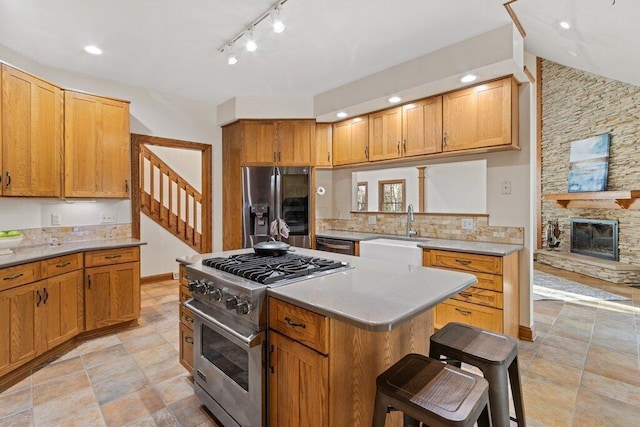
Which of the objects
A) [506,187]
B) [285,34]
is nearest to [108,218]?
[285,34]

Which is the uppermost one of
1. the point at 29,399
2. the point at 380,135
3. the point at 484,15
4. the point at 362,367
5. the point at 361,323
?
the point at 484,15

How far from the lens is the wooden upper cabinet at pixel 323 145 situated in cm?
424

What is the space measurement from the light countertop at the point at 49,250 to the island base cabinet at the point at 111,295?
8.1 inches

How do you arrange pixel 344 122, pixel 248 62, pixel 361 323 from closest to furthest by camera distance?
1. pixel 361 323
2. pixel 248 62
3. pixel 344 122

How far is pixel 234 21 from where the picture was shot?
8.16ft

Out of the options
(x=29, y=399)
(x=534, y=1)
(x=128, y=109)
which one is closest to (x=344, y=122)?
(x=534, y=1)

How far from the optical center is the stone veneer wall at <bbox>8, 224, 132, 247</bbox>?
10.1 ft

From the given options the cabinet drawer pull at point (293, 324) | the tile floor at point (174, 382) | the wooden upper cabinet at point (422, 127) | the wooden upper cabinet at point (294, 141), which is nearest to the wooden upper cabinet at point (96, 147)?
the tile floor at point (174, 382)

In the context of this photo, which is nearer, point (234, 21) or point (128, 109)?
point (234, 21)

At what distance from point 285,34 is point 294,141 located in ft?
5.35

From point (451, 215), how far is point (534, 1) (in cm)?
199

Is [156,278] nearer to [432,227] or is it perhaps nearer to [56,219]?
[56,219]

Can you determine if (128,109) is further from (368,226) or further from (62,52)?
(368,226)

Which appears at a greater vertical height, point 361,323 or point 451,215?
point 451,215
